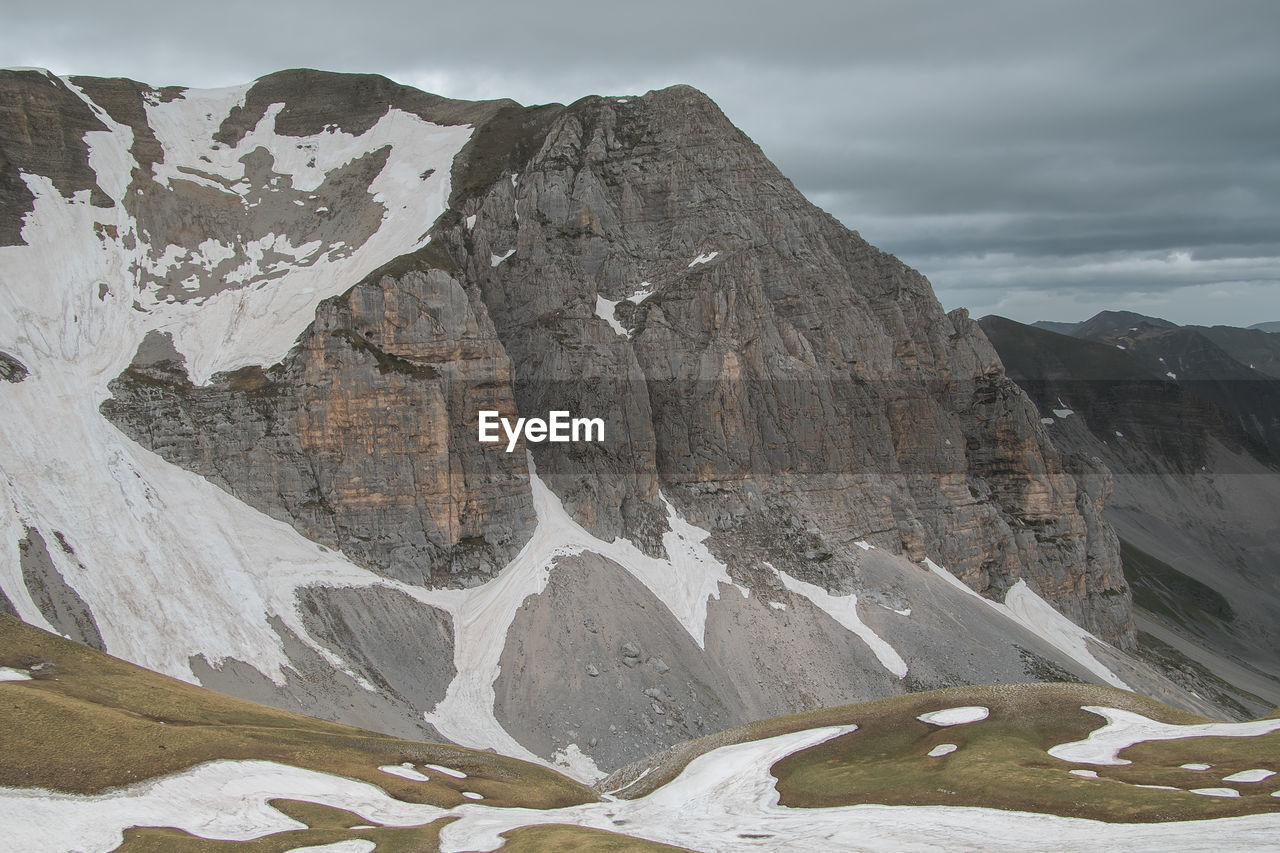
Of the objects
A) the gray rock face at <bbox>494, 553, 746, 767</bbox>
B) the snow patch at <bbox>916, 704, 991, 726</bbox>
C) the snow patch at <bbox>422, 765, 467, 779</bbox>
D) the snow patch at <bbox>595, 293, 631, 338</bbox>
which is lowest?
the gray rock face at <bbox>494, 553, 746, 767</bbox>

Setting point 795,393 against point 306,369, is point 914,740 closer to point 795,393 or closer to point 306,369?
point 306,369

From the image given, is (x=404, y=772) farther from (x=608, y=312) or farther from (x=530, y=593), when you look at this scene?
(x=608, y=312)

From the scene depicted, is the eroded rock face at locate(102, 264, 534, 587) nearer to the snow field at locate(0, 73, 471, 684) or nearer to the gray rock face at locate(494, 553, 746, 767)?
the snow field at locate(0, 73, 471, 684)

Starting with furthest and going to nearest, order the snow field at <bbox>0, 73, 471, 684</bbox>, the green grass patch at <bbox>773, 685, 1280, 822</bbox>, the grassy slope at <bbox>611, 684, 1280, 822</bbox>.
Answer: the snow field at <bbox>0, 73, 471, 684</bbox> < the grassy slope at <bbox>611, 684, 1280, 822</bbox> < the green grass patch at <bbox>773, 685, 1280, 822</bbox>

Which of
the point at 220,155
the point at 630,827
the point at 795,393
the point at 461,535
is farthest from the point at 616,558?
the point at 220,155

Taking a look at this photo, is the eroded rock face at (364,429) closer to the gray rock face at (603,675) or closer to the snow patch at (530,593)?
the snow patch at (530,593)

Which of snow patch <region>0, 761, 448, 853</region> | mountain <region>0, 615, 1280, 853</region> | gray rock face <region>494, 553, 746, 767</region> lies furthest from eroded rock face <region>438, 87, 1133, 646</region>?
snow patch <region>0, 761, 448, 853</region>
